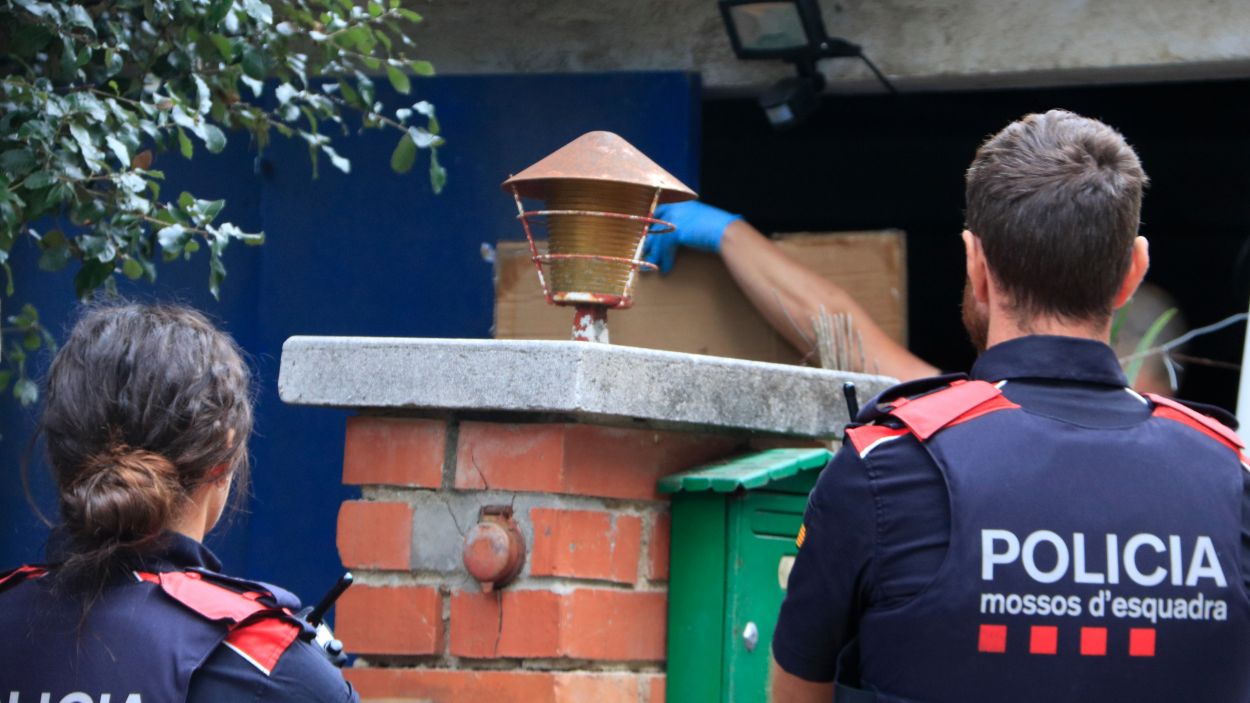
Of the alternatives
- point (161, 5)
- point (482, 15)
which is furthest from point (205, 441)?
point (482, 15)

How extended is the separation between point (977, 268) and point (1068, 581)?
1.15ft

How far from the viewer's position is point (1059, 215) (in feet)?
4.83

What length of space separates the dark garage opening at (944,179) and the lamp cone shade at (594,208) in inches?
118

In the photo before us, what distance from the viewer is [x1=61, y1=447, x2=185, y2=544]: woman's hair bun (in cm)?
133

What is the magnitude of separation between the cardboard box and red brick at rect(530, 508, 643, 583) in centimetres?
103

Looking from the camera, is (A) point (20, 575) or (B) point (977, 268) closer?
(A) point (20, 575)

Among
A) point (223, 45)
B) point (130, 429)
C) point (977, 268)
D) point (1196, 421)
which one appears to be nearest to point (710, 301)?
point (223, 45)

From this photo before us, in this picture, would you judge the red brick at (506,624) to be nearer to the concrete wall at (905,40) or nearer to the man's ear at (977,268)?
the man's ear at (977,268)

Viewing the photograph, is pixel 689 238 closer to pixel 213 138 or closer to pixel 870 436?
pixel 213 138

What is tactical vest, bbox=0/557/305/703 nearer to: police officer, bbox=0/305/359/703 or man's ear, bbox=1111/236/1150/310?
police officer, bbox=0/305/359/703

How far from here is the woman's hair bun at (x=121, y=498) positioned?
52.5 inches

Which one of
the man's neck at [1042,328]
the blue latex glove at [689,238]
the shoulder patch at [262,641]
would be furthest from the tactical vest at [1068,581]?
the blue latex glove at [689,238]

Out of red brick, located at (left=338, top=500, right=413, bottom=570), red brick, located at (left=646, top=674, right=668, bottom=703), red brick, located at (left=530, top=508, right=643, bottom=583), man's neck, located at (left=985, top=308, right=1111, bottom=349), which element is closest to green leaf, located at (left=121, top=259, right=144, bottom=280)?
red brick, located at (left=338, top=500, right=413, bottom=570)

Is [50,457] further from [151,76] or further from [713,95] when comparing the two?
[713,95]
